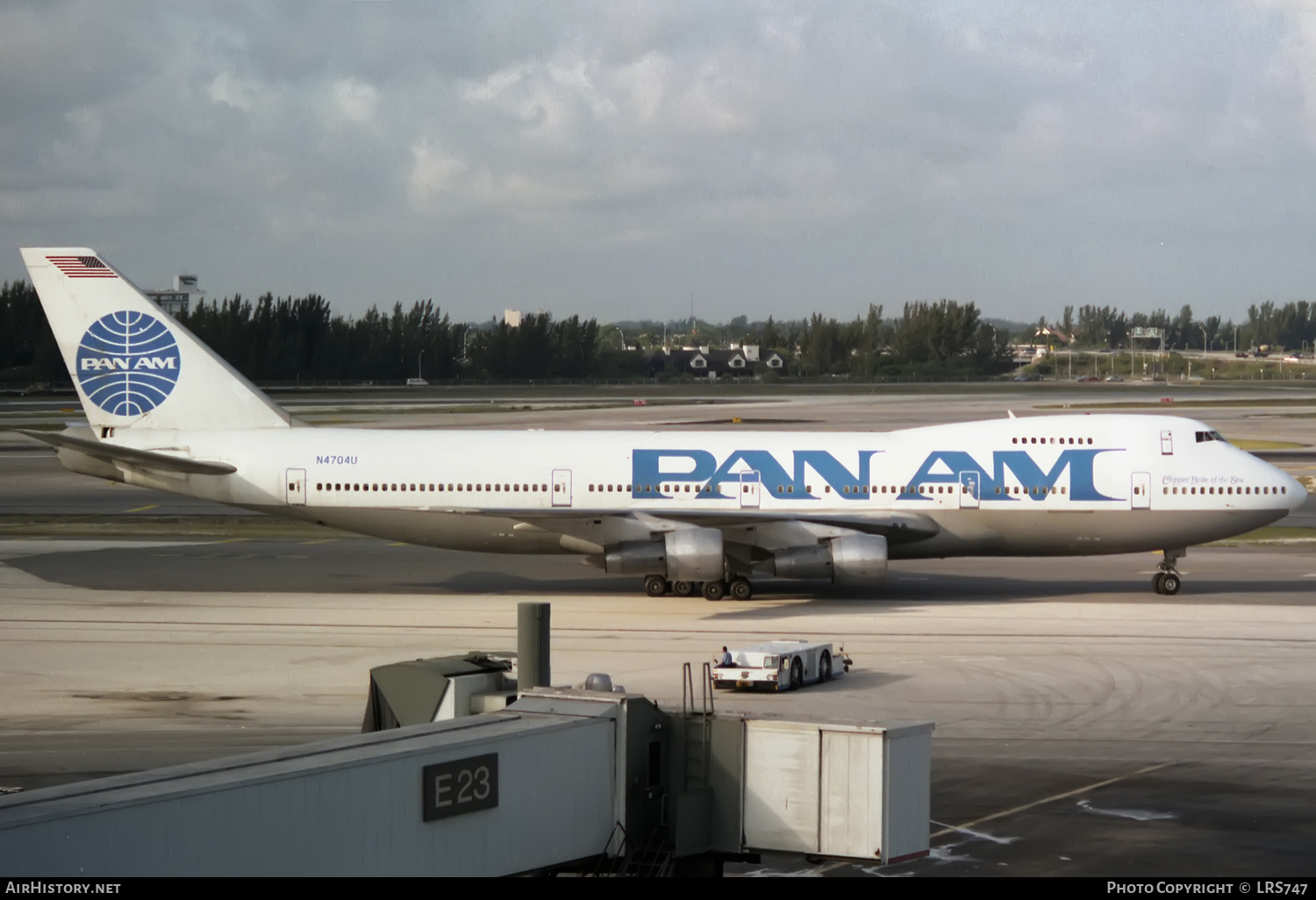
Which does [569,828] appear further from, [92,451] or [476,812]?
[92,451]

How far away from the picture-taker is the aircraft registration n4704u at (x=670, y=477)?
41969 mm

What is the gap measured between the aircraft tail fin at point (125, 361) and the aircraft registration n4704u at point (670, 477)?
0.19 feet

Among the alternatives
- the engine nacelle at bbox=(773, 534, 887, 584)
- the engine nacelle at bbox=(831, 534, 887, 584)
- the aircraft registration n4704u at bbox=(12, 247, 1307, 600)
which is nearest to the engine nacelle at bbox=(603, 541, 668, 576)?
the aircraft registration n4704u at bbox=(12, 247, 1307, 600)

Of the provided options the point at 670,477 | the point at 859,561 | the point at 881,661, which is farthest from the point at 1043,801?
the point at 670,477

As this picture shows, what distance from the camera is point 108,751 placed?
957 inches

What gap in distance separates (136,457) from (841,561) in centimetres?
1931

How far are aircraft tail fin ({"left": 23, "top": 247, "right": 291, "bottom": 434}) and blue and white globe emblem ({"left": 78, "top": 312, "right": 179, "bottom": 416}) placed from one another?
0.08 feet

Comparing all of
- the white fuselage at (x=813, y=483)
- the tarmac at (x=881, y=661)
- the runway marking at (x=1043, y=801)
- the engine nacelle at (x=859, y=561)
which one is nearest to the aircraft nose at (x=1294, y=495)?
the white fuselage at (x=813, y=483)

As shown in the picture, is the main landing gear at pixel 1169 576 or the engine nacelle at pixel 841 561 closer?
the engine nacelle at pixel 841 561

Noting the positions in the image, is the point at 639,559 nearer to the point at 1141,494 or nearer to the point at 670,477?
the point at 670,477

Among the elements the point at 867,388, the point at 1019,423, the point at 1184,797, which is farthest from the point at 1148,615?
the point at 867,388

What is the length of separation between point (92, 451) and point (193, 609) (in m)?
5.67

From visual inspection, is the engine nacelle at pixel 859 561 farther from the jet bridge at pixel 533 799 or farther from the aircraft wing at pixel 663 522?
the jet bridge at pixel 533 799

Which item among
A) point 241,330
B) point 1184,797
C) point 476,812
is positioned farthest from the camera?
point 241,330
